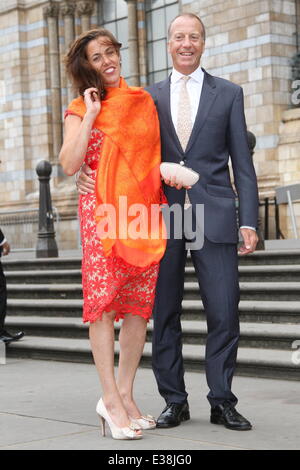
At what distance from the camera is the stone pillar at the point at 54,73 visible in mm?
20422

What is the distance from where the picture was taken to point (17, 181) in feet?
68.9

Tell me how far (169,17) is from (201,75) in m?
13.9

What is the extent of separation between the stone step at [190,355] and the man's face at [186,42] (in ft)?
8.08

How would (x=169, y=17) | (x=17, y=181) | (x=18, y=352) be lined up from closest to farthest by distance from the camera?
(x=18, y=352) < (x=169, y=17) < (x=17, y=181)

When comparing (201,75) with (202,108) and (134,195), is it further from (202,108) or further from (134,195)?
(134,195)

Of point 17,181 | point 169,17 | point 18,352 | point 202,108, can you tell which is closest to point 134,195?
point 202,108

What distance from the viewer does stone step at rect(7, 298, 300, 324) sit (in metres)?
7.76

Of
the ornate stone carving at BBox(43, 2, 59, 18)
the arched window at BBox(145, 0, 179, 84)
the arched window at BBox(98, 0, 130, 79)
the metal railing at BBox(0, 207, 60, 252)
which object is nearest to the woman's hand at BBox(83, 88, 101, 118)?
the metal railing at BBox(0, 207, 60, 252)

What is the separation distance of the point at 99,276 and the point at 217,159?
94 cm

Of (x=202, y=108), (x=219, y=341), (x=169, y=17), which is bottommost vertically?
(x=219, y=341)

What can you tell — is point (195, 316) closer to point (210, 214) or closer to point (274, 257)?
point (274, 257)

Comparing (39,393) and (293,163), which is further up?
(293,163)

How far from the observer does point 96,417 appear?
18.0 feet

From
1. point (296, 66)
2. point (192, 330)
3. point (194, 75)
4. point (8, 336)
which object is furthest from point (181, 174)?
point (296, 66)
